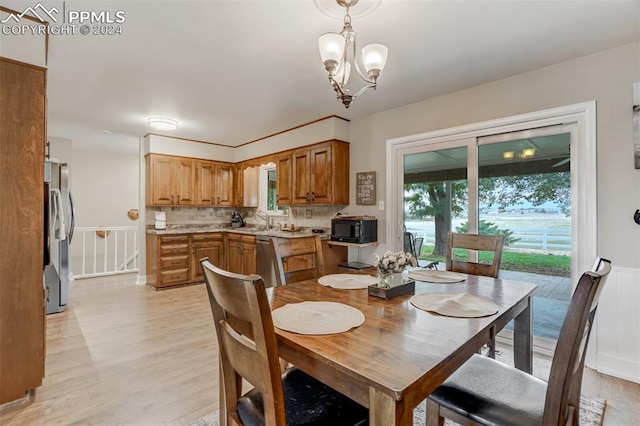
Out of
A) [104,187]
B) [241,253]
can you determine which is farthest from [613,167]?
[104,187]

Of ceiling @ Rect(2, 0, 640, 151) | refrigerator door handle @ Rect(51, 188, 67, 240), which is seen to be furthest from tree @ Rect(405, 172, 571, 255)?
refrigerator door handle @ Rect(51, 188, 67, 240)

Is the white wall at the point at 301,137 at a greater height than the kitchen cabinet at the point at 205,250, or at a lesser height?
greater

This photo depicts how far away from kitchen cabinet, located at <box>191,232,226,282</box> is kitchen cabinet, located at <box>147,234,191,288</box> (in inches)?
3.0

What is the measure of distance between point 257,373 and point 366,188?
317 centimetres

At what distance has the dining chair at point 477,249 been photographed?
2111 mm

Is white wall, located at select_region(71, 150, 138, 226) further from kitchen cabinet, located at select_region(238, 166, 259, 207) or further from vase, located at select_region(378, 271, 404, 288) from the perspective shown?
vase, located at select_region(378, 271, 404, 288)

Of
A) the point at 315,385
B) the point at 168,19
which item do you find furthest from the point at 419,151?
the point at 315,385

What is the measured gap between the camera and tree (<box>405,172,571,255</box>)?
2.65 metres

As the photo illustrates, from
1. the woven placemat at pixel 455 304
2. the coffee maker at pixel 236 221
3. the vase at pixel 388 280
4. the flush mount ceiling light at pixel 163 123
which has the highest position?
the flush mount ceiling light at pixel 163 123

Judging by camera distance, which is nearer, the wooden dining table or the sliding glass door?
the wooden dining table

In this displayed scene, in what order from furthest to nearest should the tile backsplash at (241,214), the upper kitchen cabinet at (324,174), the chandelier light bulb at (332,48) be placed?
the tile backsplash at (241,214) → the upper kitchen cabinet at (324,174) → the chandelier light bulb at (332,48)

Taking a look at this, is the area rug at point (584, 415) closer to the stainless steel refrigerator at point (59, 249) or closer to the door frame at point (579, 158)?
the door frame at point (579, 158)

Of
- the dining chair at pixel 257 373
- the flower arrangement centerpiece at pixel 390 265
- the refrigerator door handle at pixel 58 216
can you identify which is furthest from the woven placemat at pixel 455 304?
the refrigerator door handle at pixel 58 216

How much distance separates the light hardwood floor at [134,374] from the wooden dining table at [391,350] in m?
1.15
